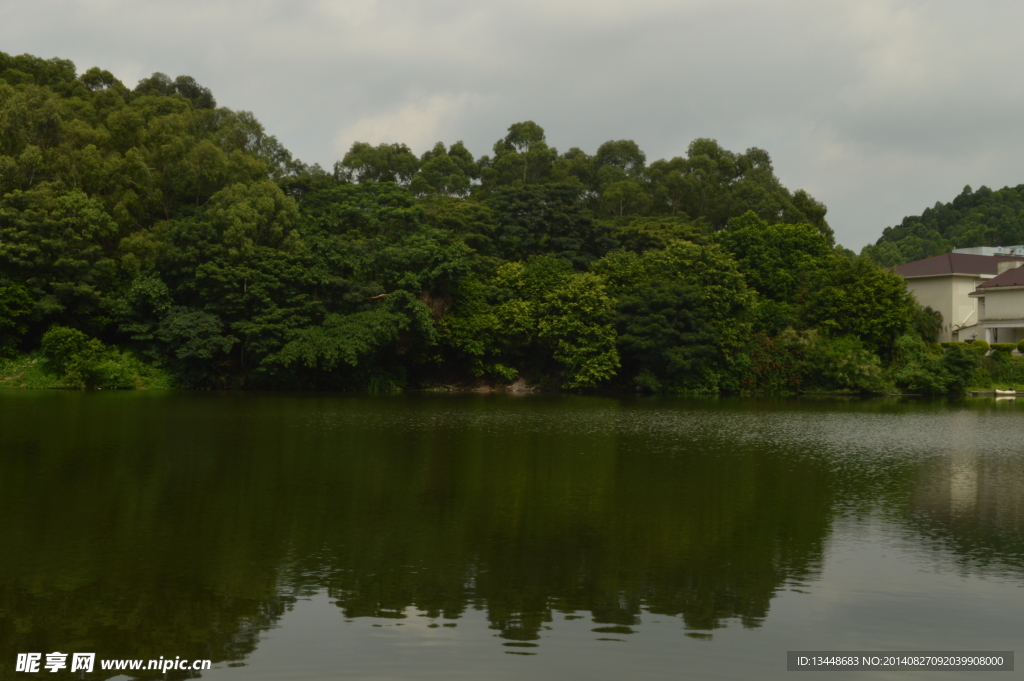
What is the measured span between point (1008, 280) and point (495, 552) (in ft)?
152

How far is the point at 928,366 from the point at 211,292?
33.3 m

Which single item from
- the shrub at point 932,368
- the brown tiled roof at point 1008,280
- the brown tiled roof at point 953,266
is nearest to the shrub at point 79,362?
the shrub at point 932,368

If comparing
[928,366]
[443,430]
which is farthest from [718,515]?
[928,366]

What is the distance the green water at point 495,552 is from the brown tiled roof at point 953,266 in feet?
117

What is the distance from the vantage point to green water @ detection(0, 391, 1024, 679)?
718 cm

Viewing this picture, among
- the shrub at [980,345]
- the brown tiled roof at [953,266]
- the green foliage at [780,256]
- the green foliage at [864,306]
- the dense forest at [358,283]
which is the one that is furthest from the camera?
the brown tiled roof at [953,266]

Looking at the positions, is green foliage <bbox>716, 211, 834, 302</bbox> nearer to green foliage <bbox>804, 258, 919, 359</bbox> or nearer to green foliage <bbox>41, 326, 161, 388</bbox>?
green foliage <bbox>804, 258, 919, 359</bbox>

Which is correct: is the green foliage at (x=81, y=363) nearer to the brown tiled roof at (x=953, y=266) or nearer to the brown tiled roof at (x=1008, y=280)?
the brown tiled roof at (x=953, y=266)

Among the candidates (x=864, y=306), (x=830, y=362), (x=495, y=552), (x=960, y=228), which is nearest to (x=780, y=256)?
(x=864, y=306)

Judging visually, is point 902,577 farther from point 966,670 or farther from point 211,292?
point 211,292

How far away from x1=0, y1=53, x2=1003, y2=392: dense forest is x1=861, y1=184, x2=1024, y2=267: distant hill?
48.2 m

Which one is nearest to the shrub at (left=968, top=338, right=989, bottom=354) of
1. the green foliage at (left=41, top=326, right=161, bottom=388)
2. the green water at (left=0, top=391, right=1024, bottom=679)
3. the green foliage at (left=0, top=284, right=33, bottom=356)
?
the green water at (left=0, top=391, right=1024, bottom=679)

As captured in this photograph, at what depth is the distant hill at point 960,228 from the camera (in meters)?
89.9

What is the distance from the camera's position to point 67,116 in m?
39.9
